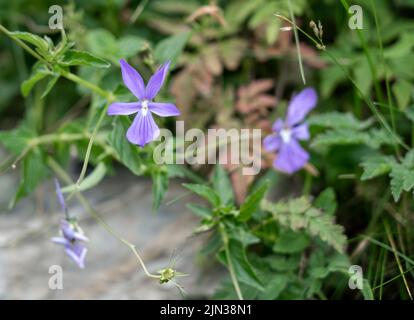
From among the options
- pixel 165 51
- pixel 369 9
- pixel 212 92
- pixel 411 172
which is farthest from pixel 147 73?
pixel 411 172

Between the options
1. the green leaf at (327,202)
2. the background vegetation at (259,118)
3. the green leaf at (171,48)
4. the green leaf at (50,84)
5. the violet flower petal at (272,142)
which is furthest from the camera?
the violet flower petal at (272,142)

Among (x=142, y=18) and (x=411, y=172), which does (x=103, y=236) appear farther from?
(x=411, y=172)

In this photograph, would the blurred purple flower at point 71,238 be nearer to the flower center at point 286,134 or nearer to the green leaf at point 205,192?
the green leaf at point 205,192

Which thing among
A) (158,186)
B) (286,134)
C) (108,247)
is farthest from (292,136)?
(108,247)

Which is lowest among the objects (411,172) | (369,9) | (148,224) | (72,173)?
(411,172)

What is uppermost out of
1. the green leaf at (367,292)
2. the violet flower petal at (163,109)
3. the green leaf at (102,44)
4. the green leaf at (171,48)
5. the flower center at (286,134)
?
the green leaf at (102,44)

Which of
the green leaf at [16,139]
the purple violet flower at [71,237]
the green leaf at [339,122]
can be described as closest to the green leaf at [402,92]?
the green leaf at [339,122]
